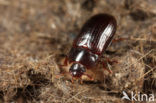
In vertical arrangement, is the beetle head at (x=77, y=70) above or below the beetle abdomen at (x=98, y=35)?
below

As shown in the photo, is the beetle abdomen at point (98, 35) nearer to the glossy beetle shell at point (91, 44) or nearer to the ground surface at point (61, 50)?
the glossy beetle shell at point (91, 44)

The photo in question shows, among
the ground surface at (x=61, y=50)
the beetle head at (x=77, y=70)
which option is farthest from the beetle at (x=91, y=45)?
the ground surface at (x=61, y=50)

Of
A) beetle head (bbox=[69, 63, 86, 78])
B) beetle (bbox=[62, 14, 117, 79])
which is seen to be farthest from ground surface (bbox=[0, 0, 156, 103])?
beetle (bbox=[62, 14, 117, 79])

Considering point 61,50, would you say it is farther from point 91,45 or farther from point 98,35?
point 98,35

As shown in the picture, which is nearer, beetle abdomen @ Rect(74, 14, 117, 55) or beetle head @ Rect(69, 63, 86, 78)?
beetle head @ Rect(69, 63, 86, 78)

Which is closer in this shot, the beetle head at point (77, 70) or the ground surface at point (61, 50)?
the ground surface at point (61, 50)

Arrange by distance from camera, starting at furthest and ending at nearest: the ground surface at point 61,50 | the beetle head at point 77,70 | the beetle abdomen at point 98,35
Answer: the beetle abdomen at point 98,35 → the beetle head at point 77,70 → the ground surface at point 61,50

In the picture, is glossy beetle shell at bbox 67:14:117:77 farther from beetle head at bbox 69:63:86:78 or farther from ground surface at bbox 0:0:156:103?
ground surface at bbox 0:0:156:103
